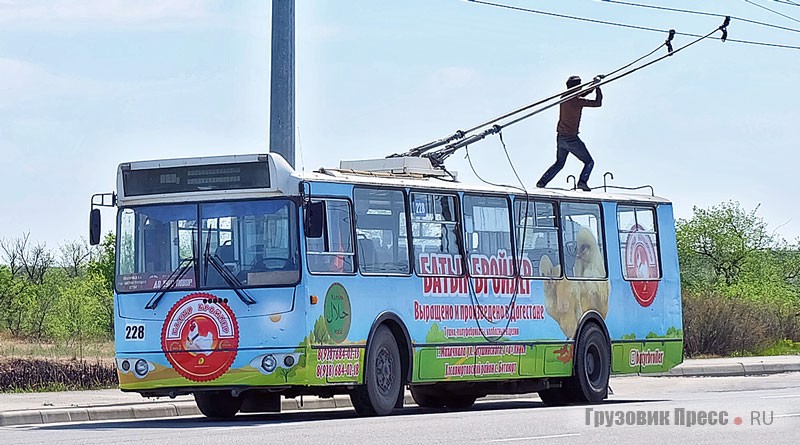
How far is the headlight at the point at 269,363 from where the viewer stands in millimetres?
16219

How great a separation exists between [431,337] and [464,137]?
452 centimetres

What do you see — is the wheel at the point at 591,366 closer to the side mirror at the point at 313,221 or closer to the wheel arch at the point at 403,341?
the wheel arch at the point at 403,341

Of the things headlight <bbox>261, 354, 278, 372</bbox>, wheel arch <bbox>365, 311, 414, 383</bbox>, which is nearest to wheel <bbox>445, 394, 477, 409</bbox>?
wheel arch <bbox>365, 311, 414, 383</bbox>

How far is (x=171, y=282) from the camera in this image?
1669cm

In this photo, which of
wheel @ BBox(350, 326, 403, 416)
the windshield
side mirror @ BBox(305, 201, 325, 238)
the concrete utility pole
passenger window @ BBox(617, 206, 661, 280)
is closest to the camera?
side mirror @ BBox(305, 201, 325, 238)

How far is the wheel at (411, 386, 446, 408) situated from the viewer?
69.4 ft

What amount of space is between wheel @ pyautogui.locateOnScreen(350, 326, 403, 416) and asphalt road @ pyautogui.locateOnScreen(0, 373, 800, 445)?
546 millimetres

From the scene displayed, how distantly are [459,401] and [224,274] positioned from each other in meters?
6.03

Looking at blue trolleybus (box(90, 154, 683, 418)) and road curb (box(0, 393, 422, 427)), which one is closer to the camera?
blue trolleybus (box(90, 154, 683, 418))

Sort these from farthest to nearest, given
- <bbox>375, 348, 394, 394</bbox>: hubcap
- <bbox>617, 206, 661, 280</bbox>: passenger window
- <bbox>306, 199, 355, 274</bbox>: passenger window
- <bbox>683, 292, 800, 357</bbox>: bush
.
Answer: <bbox>683, 292, 800, 357</bbox>: bush
<bbox>617, 206, 661, 280</bbox>: passenger window
<bbox>375, 348, 394, 394</bbox>: hubcap
<bbox>306, 199, 355, 274</bbox>: passenger window

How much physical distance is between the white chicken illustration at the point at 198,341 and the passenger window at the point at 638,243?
26.0ft

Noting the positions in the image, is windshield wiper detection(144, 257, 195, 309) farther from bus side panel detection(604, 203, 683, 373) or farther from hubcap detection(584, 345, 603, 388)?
bus side panel detection(604, 203, 683, 373)

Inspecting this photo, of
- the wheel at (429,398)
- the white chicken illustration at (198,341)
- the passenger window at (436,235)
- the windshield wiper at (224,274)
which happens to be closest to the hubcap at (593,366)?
the wheel at (429,398)

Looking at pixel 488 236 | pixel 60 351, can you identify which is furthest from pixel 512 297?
pixel 60 351
